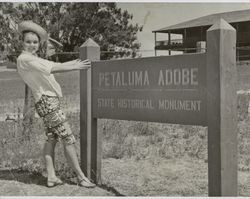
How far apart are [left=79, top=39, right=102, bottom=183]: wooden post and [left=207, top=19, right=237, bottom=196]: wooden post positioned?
1.47 m

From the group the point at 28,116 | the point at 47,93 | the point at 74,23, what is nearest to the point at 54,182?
the point at 47,93

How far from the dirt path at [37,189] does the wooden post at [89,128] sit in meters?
0.24

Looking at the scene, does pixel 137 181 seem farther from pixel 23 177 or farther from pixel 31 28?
pixel 31 28

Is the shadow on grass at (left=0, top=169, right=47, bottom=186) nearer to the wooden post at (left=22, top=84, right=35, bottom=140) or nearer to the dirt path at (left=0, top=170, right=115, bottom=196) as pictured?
the dirt path at (left=0, top=170, right=115, bottom=196)

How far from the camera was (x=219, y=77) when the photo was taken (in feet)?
9.76

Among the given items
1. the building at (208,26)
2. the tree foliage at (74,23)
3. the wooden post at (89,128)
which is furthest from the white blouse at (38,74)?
the building at (208,26)

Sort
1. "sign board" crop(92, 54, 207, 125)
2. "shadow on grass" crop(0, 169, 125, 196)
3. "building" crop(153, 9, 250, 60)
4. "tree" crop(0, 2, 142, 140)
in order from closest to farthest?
"sign board" crop(92, 54, 207, 125) → "shadow on grass" crop(0, 169, 125, 196) → "tree" crop(0, 2, 142, 140) → "building" crop(153, 9, 250, 60)

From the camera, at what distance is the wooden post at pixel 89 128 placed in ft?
14.0

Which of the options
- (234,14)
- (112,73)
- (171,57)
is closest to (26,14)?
(112,73)

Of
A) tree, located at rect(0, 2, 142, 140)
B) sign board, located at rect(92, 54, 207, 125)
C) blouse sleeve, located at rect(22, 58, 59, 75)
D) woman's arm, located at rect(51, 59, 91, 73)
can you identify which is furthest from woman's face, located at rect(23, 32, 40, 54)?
tree, located at rect(0, 2, 142, 140)

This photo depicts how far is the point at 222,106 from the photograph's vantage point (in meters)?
2.99

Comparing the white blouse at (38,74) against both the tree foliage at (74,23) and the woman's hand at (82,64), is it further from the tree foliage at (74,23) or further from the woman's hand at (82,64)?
the tree foliage at (74,23)

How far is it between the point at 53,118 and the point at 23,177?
846 mm

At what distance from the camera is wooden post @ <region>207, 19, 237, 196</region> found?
2.98 m
